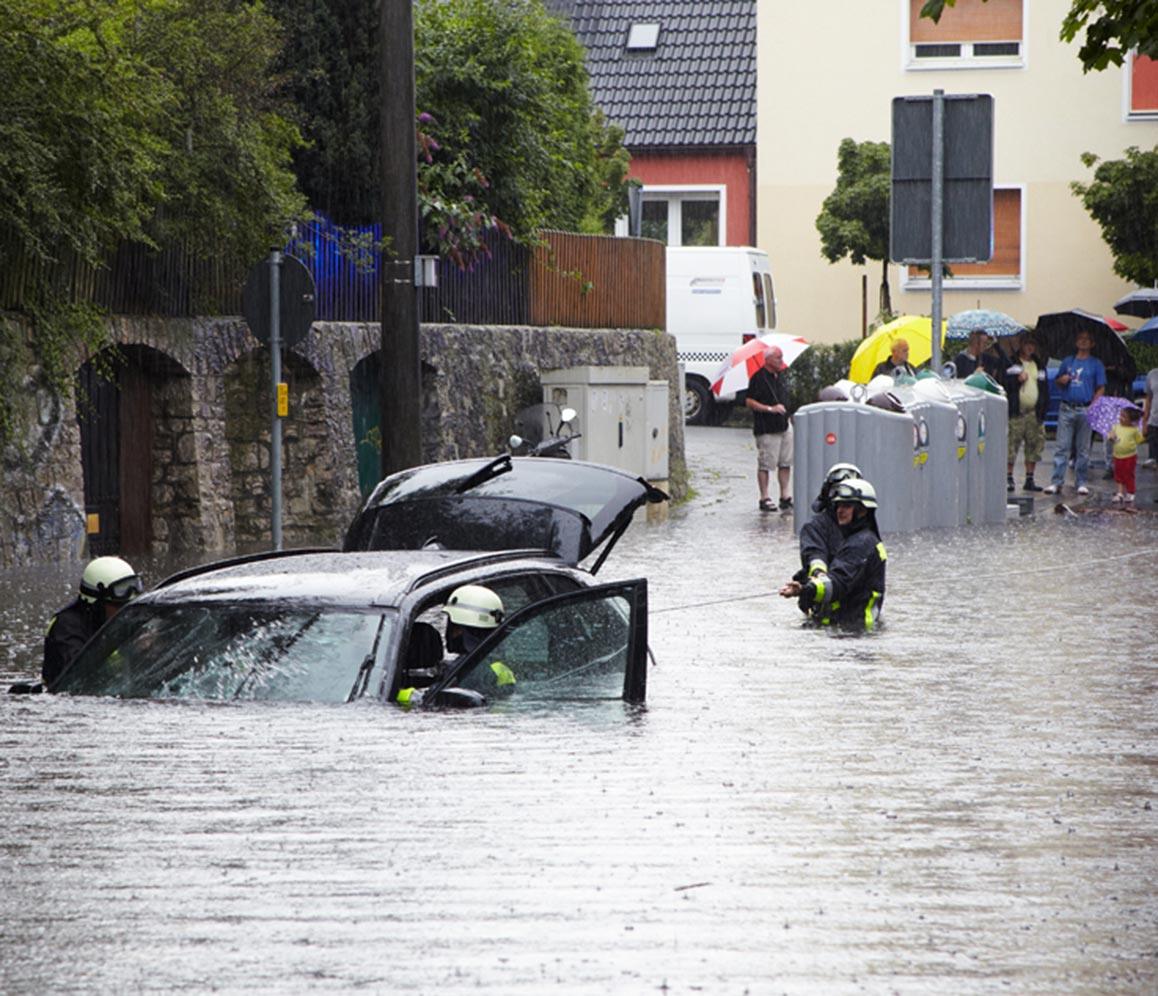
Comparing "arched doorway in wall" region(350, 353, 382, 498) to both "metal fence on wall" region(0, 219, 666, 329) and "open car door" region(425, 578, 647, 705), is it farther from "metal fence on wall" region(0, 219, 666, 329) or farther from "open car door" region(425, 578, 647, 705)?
"open car door" region(425, 578, 647, 705)

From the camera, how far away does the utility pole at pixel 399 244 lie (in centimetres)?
1641

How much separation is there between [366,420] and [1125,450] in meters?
7.93

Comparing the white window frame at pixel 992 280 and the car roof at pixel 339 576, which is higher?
the white window frame at pixel 992 280

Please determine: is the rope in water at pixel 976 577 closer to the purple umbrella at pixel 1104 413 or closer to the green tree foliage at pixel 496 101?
the purple umbrella at pixel 1104 413

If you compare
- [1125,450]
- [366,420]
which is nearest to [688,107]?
[1125,450]

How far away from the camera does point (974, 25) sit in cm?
4212

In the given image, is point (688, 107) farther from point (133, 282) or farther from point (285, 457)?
point (133, 282)

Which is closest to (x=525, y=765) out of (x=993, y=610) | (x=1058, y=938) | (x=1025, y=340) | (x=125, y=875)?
(x=125, y=875)

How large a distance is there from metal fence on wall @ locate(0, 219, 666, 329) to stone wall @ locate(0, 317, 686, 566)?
0.87 ft

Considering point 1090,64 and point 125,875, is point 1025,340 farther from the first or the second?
point 125,875

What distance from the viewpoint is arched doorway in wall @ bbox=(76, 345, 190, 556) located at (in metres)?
19.3

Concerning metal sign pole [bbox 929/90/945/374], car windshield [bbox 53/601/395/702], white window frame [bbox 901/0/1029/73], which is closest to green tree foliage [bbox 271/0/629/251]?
metal sign pole [bbox 929/90/945/374]

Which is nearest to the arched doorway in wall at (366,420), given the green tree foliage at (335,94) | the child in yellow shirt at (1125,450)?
the green tree foliage at (335,94)

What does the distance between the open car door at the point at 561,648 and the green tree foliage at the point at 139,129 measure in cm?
792
